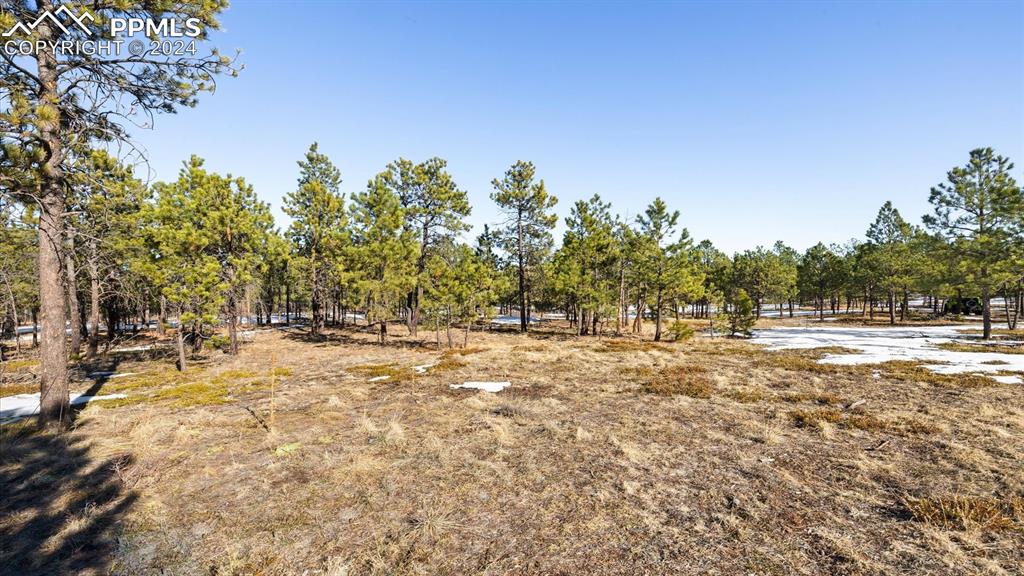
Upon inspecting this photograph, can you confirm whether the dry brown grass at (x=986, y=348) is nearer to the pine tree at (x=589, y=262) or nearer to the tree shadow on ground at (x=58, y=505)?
the pine tree at (x=589, y=262)

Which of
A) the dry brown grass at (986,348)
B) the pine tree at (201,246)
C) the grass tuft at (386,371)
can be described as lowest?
the grass tuft at (386,371)

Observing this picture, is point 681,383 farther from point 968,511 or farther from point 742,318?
point 742,318

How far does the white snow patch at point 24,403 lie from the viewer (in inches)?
428

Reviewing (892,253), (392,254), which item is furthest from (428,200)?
(892,253)

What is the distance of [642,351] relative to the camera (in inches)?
850

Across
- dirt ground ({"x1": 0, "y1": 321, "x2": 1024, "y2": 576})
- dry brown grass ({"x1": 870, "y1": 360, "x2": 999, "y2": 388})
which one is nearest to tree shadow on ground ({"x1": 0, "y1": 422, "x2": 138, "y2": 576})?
dirt ground ({"x1": 0, "y1": 321, "x2": 1024, "y2": 576})

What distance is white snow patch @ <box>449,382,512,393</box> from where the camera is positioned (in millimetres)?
12780

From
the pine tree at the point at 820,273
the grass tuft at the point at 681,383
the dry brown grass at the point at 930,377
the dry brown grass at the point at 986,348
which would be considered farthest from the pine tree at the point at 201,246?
the pine tree at the point at 820,273

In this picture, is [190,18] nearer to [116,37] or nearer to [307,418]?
[116,37]

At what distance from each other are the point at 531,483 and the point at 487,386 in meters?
7.18

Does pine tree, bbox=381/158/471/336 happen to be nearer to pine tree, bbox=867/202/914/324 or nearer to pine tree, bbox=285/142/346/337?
pine tree, bbox=285/142/346/337

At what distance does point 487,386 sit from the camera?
1320 centimetres

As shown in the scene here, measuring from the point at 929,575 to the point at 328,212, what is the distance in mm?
31912

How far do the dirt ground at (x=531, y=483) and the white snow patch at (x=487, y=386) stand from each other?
858mm
